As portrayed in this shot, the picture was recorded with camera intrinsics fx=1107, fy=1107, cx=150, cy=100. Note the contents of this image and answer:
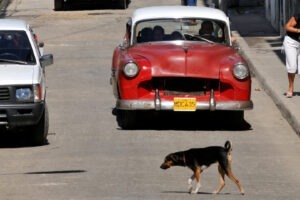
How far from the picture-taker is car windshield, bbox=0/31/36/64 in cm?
Result: 1518

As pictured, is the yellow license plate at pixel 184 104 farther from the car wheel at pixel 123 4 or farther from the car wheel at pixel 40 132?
the car wheel at pixel 123 4

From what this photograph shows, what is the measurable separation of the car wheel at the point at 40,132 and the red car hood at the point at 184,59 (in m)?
1.77

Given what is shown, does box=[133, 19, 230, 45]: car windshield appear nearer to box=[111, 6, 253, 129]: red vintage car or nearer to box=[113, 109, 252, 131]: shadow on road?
box=[111, 6, 253, 129]: red vintage car

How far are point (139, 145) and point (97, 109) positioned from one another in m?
3.45

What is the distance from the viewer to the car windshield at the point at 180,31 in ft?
55.4

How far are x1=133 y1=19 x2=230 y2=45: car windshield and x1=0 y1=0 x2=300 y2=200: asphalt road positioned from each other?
1.24m

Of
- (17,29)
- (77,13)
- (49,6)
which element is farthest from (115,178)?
(49,6)

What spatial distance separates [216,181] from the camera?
478 inches

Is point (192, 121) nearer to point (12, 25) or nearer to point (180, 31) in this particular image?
point (180, 31)

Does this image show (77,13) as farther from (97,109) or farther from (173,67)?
(173,67)

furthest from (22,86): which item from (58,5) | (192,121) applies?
(58,5)

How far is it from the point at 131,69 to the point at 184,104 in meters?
0.92

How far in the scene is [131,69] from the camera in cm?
1562

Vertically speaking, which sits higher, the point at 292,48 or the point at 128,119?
the point at 292,48
